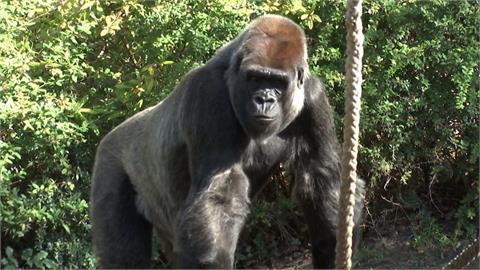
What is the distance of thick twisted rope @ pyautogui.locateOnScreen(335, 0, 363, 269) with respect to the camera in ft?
11.5

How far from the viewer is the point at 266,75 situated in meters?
3.96

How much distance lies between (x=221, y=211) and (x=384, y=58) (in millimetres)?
2239

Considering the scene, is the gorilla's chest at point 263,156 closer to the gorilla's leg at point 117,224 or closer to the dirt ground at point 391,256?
the gorilla's leg at point 117,224

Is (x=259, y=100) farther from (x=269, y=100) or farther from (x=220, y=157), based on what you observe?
(x=220, y=157)

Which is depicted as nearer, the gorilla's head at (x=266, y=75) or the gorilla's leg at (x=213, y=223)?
the gorilla's leg at (x=213, y=223)

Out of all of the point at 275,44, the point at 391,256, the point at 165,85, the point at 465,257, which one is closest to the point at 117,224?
the point at 165,85

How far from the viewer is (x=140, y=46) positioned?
5848mm

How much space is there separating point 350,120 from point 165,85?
2.35 m

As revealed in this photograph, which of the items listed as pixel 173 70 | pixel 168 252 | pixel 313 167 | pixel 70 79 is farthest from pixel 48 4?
pixel 313 167

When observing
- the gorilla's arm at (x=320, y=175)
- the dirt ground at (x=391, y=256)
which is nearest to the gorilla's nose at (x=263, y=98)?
the gorilla's arm at (x=320, y=175)

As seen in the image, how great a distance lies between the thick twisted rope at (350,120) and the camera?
11.5 ft

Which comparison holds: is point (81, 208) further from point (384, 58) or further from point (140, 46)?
point (384, 58)

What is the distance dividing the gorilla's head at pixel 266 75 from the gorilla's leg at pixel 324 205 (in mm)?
408

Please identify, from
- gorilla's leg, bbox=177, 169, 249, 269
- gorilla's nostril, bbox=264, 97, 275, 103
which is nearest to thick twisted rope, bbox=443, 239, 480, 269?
gorilla's leg, bbox=177, 169, 249, 269
